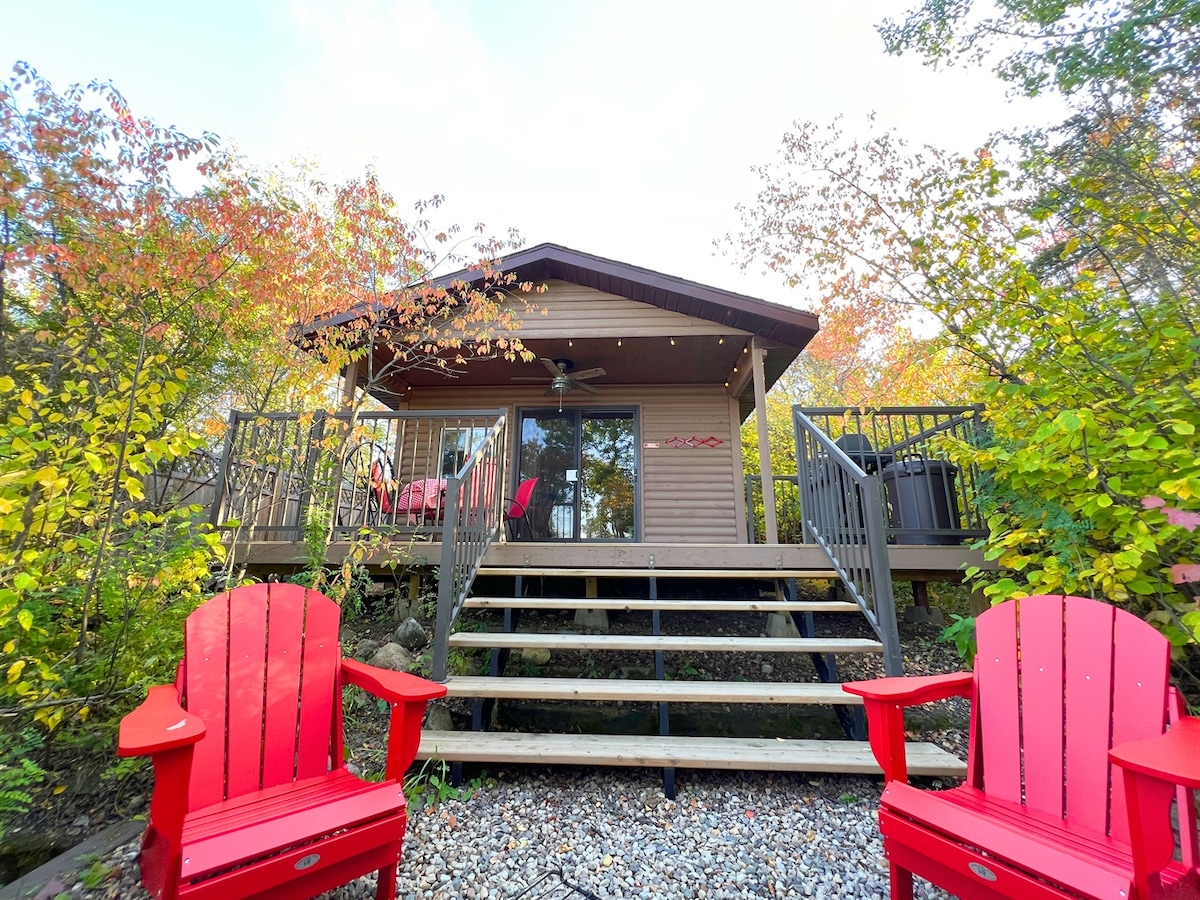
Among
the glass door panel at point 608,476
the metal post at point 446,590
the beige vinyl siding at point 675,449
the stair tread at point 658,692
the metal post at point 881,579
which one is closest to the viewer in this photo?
the stair tread at point 658,692

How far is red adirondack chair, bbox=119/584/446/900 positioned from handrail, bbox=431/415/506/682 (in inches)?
32.9

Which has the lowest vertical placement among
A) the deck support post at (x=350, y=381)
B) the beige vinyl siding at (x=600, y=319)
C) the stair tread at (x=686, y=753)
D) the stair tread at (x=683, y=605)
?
the stair tread at (x=686, y=753)

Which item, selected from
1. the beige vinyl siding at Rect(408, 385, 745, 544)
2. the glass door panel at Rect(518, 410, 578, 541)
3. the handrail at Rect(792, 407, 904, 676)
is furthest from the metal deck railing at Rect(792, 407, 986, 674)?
the glass door panel at Rect(518, 410, 578, 541)

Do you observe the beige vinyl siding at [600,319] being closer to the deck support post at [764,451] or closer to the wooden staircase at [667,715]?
the deck support post at [764,451]

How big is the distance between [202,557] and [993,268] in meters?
4.67

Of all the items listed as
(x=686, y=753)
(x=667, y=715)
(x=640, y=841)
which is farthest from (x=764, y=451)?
(x=640, y=841)

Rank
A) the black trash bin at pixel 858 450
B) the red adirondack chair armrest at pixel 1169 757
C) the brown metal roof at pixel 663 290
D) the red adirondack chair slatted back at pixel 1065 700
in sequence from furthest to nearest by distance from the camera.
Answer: the brown metal roof at pixel 663 290 < the black trash bin at pixel 858 450 < the red adirondack chair slatted back at pixel 1065 700 < the red adirondack chair armrest at pixel 1169 757

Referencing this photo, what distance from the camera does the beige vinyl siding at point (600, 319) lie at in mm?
5477

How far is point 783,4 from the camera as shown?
22.6 feet

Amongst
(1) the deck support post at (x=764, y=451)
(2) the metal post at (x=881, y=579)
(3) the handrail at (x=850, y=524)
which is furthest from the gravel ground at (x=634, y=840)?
(1) the deck support post at (x=764, y=451)

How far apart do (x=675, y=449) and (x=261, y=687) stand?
556 cm

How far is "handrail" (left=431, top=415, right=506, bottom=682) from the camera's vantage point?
2.70m

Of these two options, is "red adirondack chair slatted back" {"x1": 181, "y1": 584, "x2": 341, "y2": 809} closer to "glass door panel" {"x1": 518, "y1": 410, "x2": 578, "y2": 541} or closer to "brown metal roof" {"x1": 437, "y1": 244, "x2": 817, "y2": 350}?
"brown metal roof" {"x1": 437, "y1": 244, "x2": 817, "y2": 350}

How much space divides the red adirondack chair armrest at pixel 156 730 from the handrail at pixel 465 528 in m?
1.32
